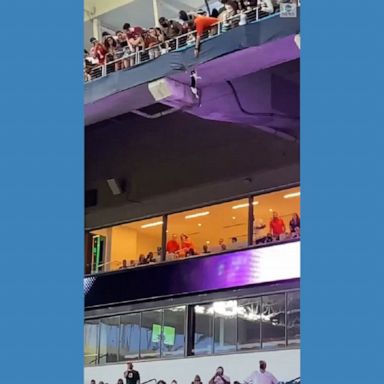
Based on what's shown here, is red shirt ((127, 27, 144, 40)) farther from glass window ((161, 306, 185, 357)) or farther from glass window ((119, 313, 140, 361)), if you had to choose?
glass window ((119, 313, 140, 361))

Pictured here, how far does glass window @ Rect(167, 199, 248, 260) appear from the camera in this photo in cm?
1522

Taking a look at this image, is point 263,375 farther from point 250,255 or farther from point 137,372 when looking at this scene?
point 137,372

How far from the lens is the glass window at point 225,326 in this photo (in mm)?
14352

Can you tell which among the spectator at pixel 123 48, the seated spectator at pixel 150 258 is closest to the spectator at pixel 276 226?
the seated spectator at pixel 150 258

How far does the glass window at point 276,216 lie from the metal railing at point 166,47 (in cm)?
320

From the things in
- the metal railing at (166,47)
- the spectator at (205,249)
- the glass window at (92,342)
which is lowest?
the glass window at (92,342)

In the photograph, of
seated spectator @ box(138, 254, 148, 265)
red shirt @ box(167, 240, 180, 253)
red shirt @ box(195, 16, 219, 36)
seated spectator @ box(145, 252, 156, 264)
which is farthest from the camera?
seated spectator @ box(138, 254, 148, 265)

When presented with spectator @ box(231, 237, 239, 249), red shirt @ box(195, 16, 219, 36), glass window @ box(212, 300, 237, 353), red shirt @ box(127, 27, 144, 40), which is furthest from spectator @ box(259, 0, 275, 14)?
glass window @ box(212, 300, 237, 353)

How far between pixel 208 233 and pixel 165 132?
7.01 ft

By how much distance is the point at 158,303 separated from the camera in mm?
15797

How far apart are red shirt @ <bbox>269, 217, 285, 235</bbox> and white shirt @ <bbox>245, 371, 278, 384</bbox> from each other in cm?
243

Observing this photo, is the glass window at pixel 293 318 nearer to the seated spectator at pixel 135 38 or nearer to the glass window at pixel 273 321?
the glass window at pixel 273 321

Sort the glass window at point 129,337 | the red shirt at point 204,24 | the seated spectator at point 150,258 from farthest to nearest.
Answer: the seated spectator at point 150,258
the glass window at point 129,337
the red shirt at point 204,24

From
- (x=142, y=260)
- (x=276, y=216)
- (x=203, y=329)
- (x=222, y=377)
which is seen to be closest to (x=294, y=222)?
(x=276, y=216)
